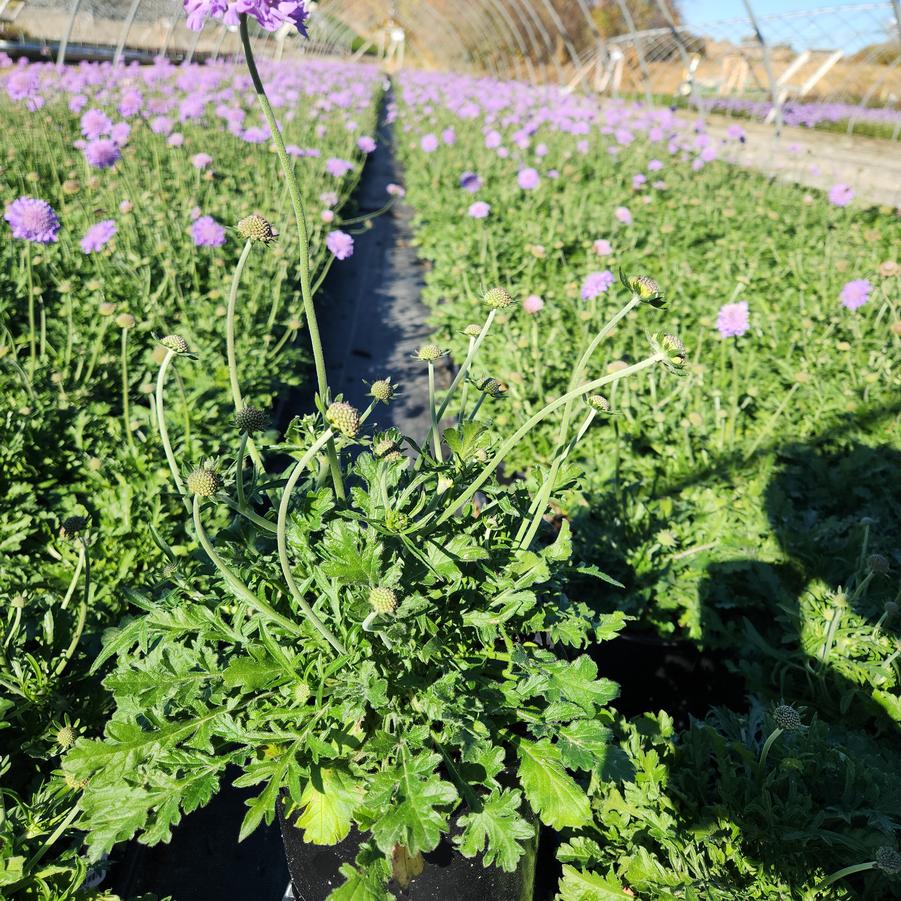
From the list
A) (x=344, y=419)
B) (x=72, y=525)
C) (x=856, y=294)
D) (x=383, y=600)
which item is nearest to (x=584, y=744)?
(x=383, y=600)

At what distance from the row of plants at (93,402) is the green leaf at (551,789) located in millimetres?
712

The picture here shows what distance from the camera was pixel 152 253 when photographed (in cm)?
325

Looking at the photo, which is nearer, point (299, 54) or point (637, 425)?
point (637, 425)

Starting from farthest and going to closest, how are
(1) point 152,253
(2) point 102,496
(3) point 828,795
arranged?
1. (1) point 152,253
2. (2) point 102,496
3. (3) point 828,795

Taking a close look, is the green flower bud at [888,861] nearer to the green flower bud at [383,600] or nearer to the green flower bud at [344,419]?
the green flower bud at [383,600]

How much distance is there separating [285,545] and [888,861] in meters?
1.06

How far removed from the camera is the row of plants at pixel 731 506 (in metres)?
1.17

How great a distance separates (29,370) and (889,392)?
10.7 ft

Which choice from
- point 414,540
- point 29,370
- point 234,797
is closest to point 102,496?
point 29,370

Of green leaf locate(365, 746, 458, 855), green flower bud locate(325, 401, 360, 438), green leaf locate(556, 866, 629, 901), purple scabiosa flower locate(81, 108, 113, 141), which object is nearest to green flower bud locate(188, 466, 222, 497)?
green flower bud locate(325, 401, 360, 438)

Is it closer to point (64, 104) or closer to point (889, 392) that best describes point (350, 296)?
point (889, 392)

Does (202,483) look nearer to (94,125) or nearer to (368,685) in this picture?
(368,685)

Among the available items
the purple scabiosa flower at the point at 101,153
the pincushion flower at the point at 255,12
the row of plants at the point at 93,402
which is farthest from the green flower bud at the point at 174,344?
the purple scabiosa flower at the point at 101,153

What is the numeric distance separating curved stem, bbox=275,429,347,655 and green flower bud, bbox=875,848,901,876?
0.90m
